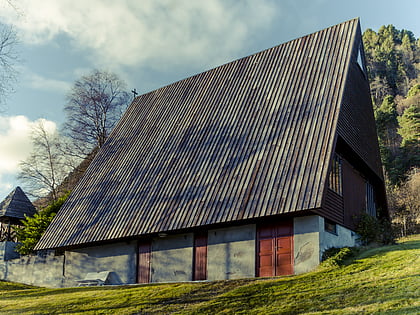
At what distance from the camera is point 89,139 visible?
118 feet

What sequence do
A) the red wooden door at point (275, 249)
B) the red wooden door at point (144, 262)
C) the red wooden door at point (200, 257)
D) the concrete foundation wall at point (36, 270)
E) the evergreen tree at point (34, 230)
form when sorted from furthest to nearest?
the evergreen tree at point (34, 230), the concrete foundation wall at point (36, 270), the red wooden door at point (144, 262), the red wooden door at point (200, 257), the red wooden door at point (275, 249)

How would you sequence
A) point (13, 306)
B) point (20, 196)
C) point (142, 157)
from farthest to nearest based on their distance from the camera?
point (20, 196), point (142, 157), point (13, 306)

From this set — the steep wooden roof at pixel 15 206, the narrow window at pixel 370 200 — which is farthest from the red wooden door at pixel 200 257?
the steep wooden roof at pixel 15 206

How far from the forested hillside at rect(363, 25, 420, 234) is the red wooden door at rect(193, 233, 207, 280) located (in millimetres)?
9064

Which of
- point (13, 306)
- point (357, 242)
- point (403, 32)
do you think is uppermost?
point (403, 32)

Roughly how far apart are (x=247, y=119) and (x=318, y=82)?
3163 mm

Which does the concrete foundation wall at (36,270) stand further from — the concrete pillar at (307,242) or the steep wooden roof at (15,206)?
the concrete pillar at (307,242)

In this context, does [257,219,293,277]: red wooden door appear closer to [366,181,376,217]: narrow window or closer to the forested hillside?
[366,181,376,217]: narrow window

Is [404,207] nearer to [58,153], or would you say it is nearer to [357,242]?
[357,242]

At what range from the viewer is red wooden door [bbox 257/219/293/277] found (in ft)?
48.5

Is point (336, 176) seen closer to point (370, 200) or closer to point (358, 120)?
point (358, 120)

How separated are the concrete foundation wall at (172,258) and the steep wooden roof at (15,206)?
1328 cm

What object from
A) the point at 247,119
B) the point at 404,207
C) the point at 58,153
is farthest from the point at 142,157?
the point at 404,207

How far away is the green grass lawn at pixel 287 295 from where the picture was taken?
32.0 ft
